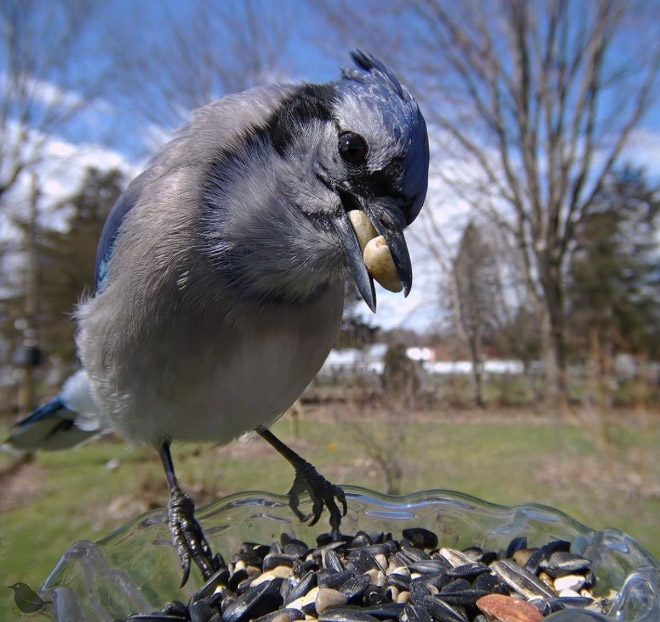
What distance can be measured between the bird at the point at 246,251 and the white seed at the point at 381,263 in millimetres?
18

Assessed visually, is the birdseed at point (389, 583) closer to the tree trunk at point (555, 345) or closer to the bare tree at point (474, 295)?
the bare tree at point (474, 295)

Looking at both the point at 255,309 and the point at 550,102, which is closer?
the point at 255,309

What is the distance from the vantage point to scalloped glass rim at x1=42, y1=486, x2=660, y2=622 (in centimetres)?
113

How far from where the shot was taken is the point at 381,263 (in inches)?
41.4

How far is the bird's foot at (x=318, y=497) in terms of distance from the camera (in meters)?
1.57

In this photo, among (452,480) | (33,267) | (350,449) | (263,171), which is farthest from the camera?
(33,267)

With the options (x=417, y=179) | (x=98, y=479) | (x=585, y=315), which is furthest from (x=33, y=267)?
(x=417, y=179)

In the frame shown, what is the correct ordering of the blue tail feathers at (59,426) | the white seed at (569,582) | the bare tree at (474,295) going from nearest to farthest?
the white seed at (569,582), the blue tail feathers at (59,426), the bare tree at (474,295)

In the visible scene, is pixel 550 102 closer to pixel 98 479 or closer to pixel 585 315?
pixel 585 315

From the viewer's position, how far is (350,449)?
3258 mm

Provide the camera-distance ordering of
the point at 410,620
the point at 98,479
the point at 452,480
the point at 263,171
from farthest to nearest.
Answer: the point at 98,479
the point at 452,480
the point at 263,171
the point at 410,620

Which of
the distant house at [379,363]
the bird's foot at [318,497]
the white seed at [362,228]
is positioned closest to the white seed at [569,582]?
the bird's foot at [318,497]

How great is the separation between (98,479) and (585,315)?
9.05 meters

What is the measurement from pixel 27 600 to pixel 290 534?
710 mm
